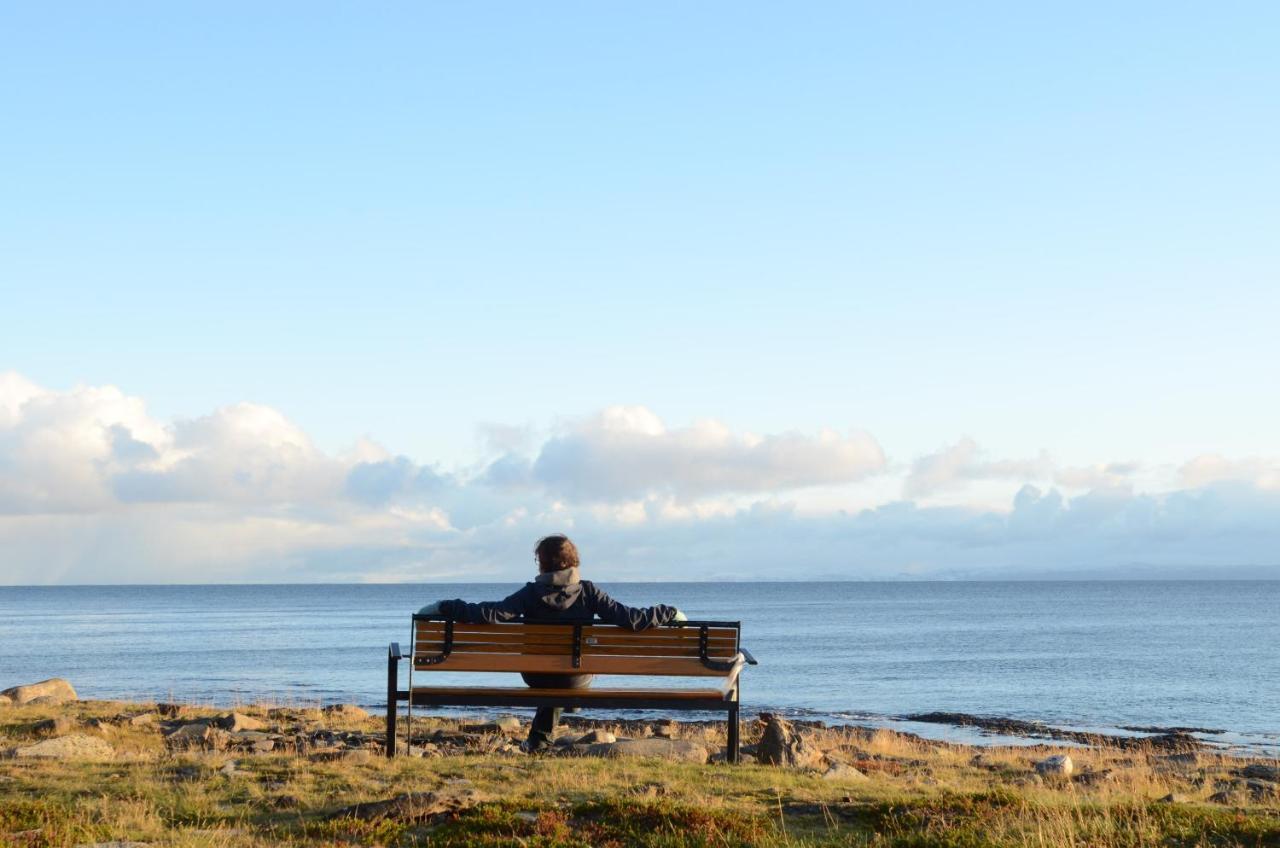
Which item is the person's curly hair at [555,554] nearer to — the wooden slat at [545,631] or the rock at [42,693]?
the wooden slat at [545,631]

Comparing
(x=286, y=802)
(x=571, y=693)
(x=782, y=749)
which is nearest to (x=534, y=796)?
(x=286, y=802)

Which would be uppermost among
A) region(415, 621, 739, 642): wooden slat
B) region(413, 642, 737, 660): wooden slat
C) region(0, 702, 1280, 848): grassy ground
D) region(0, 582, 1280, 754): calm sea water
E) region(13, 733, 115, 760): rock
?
region(415, 621, 739, 642): wooden slat

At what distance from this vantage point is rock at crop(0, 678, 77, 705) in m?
23.0

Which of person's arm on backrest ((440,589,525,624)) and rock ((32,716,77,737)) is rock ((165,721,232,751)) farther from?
person's arm on backrest ((440,589,525,624))

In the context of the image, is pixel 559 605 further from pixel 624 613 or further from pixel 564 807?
pixel 564 807

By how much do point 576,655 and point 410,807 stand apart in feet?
11.1

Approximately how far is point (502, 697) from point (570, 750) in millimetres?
2210

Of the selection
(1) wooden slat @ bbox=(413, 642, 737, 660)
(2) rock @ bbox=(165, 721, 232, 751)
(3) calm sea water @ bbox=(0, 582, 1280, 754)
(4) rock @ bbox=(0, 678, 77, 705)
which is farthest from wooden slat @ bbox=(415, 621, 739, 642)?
(3) calm sea water @ bbox=(0, 582, 1280, 754)

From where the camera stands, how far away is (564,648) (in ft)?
38.1

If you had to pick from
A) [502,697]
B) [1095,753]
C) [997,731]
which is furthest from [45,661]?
[502,697]

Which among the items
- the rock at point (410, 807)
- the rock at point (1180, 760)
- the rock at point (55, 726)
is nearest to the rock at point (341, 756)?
the rock at point (410, 807)

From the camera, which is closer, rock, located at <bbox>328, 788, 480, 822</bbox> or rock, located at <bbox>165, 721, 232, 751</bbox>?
rock, located at <bbox>328, 788, 480, 822</bbox>

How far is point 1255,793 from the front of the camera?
520 inches

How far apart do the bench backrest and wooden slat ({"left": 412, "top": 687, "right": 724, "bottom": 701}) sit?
0.18m
